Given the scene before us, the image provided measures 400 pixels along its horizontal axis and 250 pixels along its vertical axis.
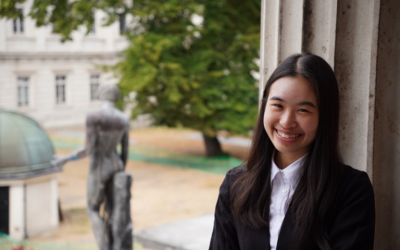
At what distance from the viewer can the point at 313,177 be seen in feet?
5.80

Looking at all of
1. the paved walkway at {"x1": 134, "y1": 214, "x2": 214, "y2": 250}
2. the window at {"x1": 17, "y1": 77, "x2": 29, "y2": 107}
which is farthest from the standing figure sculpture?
the window at {"x1": 17, "y1": 77, "x2": 29, "y2": 107}

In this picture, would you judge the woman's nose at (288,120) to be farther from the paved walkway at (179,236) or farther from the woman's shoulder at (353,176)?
the paved walkway at (179,236)

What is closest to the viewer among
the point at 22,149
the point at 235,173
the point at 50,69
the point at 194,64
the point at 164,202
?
the point at 235,173

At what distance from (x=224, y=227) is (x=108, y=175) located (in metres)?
5.72

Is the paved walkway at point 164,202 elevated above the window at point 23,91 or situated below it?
below

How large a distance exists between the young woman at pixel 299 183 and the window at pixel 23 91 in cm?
2346

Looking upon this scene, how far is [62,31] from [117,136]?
13.5ft

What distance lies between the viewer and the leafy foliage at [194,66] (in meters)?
16.2

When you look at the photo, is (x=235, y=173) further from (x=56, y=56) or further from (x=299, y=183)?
(x=56, y=56)

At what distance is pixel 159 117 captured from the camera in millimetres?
18656

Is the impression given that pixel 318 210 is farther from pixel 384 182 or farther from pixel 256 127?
pixel 384 182

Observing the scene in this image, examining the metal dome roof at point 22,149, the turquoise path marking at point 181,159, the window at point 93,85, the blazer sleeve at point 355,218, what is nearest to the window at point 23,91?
the window at point 93,85

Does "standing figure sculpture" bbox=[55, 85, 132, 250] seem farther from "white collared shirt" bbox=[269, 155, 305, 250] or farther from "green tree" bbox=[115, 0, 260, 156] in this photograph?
"green tree" bbox=[115, 0, 260, 156]

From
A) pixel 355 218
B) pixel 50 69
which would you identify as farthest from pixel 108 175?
pixel 50 69
